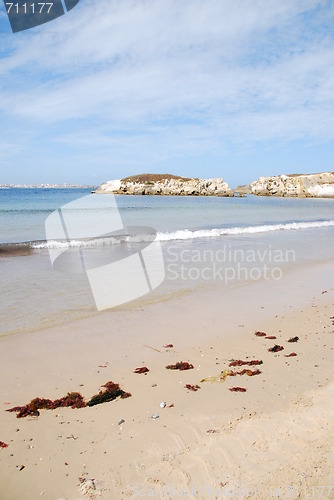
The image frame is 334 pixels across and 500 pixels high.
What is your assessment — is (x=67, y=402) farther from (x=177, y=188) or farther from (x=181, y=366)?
(x=177, y=188)

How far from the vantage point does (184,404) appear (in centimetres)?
409

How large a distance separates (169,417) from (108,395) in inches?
31.8

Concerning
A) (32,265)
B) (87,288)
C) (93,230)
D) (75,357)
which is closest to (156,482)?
(75,357)

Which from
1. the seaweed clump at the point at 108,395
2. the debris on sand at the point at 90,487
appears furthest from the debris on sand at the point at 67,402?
the debris on sand at the point at 90,487

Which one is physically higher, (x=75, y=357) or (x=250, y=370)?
(x=75, y=357)

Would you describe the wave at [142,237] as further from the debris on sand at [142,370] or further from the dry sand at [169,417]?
the debris on sand at [142,370]

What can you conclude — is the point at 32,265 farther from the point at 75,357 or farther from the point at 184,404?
the point at 184,404

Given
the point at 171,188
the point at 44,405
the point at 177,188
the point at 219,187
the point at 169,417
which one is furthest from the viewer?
the point at 219,187

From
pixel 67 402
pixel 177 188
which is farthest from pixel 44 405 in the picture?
pixel 177 188

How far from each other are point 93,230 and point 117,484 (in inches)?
855

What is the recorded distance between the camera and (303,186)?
10456 cm

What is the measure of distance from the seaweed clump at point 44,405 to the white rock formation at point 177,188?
9795 cm

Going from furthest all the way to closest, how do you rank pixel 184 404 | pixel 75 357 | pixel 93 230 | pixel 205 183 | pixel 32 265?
pixel 205 183
pixel 93 230
pixel 32 265
pixel 75 357
pixel 184 404

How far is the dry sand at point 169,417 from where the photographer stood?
2.93 m
